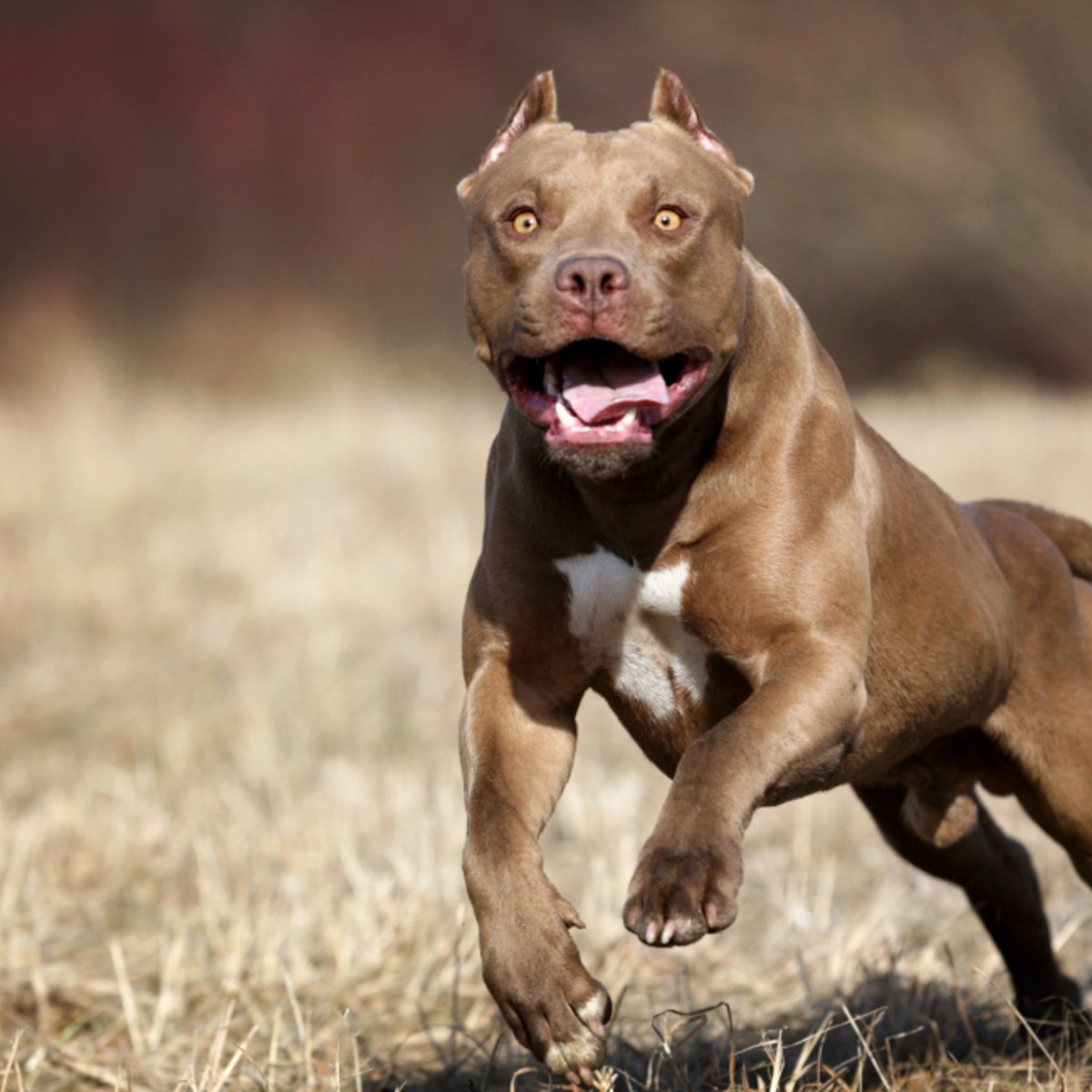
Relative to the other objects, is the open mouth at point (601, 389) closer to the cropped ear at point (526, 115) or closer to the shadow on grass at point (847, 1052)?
the cropped ear at point (526, 115)

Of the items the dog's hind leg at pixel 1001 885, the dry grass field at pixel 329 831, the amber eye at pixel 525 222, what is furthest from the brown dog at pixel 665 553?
the dog's hind leg at pixel 1001 885

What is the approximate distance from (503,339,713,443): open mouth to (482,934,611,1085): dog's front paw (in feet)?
3.05

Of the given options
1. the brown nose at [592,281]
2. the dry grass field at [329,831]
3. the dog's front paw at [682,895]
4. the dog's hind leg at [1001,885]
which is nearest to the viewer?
the dog's front paw at [682,895]

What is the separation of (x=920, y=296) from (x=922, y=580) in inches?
680

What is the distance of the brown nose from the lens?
11.1 feet

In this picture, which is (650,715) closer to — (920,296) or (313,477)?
(313,477)

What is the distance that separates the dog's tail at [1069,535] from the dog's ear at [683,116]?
4.81ft

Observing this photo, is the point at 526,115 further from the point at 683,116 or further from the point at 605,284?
the point at 605,284

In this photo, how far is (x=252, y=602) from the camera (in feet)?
35.9

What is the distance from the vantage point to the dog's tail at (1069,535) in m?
4.96

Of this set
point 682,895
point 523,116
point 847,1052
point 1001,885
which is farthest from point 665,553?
point 1001,885

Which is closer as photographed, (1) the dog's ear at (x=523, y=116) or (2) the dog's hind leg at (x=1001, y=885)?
(1) the dog's ear at (x=523, y=116)

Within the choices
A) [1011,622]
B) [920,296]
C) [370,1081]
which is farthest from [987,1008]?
[920,296]

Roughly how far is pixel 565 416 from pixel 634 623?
527mm
